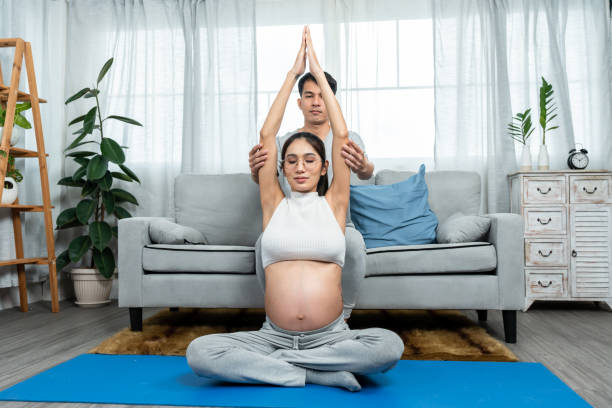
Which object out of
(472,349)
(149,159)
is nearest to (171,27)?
(149,159)

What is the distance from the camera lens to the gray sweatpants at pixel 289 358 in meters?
1.36

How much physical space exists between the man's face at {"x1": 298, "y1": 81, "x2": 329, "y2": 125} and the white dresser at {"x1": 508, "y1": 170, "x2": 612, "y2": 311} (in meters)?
1.53

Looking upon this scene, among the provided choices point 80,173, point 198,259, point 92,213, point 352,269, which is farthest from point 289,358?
point 80,173

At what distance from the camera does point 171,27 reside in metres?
3.62

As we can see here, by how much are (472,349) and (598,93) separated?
240 cm

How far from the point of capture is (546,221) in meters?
2.96

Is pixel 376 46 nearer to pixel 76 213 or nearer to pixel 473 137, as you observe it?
pixel 473 137

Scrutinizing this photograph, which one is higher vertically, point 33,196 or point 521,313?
point 33,196

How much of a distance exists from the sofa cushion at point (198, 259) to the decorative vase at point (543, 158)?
6.71 ft

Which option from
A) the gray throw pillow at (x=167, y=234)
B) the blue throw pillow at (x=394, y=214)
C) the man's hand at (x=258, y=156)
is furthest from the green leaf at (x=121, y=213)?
the man's hand at (x=258, y=156)

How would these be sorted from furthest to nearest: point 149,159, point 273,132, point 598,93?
point 149,159
point 598,93
point 273,132

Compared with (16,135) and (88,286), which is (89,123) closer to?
(16,135)

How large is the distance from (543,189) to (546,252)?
0.40 m

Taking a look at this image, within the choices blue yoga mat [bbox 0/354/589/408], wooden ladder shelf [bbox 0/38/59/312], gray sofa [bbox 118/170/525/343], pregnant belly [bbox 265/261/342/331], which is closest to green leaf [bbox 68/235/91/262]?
wooden ladder shelf [bbox 0/38/59/312]
